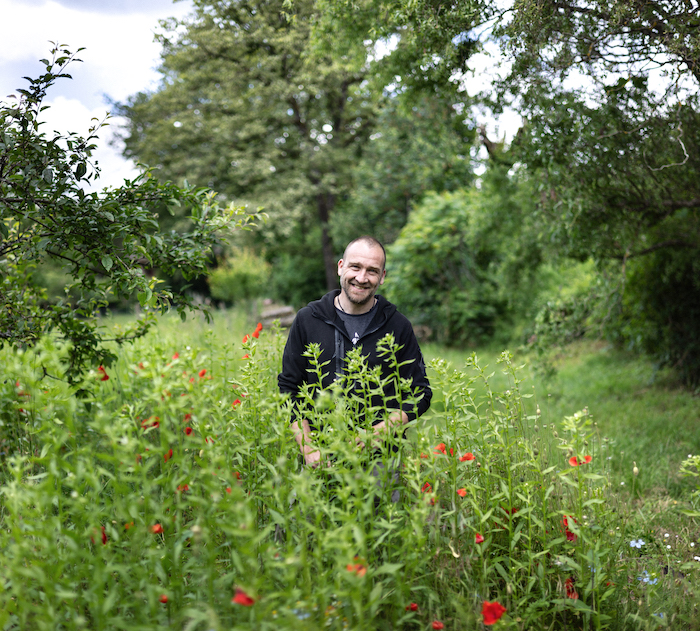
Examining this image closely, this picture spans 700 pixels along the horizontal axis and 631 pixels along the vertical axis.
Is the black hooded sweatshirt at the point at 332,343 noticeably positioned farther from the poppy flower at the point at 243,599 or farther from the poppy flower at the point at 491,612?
the poppy flower at the point at 243,599

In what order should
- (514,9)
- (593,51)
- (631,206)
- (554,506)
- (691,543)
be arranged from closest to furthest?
(554,506) → (691,543) → (514,9) → (593,51) → (631,206)

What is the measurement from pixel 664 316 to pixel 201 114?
607 inches

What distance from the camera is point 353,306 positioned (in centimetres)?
292

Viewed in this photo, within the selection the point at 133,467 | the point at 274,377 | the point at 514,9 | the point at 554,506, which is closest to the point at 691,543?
the point at 554,506

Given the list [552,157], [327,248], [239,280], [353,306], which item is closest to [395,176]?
[327,248]

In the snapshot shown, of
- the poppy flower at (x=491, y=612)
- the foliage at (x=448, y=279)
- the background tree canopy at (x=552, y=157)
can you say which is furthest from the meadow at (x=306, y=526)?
the foliage at (x=448, y=279)

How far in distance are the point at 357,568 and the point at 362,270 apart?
5.40 ft

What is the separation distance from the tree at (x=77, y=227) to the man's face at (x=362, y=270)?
71cm

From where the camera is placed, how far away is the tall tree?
1430cm

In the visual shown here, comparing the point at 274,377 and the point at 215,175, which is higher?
the point at 215,175

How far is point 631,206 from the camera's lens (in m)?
4.64

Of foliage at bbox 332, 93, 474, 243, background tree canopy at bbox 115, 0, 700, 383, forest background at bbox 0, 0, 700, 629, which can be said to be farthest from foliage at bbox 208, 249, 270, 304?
forest background at bbox 0, 0, 700, 629

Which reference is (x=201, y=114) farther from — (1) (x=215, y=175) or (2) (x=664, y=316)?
(2) (x=664, y=316)

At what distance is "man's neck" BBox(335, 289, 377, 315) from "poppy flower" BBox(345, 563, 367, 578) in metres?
1.65
